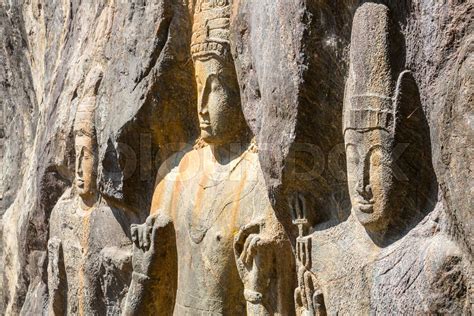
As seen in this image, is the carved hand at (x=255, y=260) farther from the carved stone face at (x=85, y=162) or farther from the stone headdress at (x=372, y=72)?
the carved stone face at (x=85, y=162)

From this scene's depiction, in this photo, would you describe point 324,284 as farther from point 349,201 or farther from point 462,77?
point 462,77

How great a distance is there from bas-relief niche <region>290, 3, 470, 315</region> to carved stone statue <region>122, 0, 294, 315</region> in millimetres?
463

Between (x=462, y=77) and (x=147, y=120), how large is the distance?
1738mm

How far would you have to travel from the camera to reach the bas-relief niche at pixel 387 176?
3168 mm

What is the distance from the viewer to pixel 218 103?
13.3 feet

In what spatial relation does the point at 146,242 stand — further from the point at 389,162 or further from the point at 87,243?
the point at 389,162

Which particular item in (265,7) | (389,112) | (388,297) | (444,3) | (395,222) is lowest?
(388,297)

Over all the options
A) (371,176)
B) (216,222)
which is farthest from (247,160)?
(371,176)

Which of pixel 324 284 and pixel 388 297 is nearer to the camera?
pixel 388 297

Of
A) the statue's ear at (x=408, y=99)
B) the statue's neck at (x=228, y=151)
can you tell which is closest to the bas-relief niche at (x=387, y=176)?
the statue's ear at (x=408, y=99)

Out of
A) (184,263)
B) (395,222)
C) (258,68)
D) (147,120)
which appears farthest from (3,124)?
(395,222)

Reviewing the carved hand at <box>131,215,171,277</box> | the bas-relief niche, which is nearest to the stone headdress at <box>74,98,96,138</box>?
the carved hand at <box>131,215,171,277</box>

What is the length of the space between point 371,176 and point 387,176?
5cm

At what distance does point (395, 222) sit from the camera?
10.7 feet
